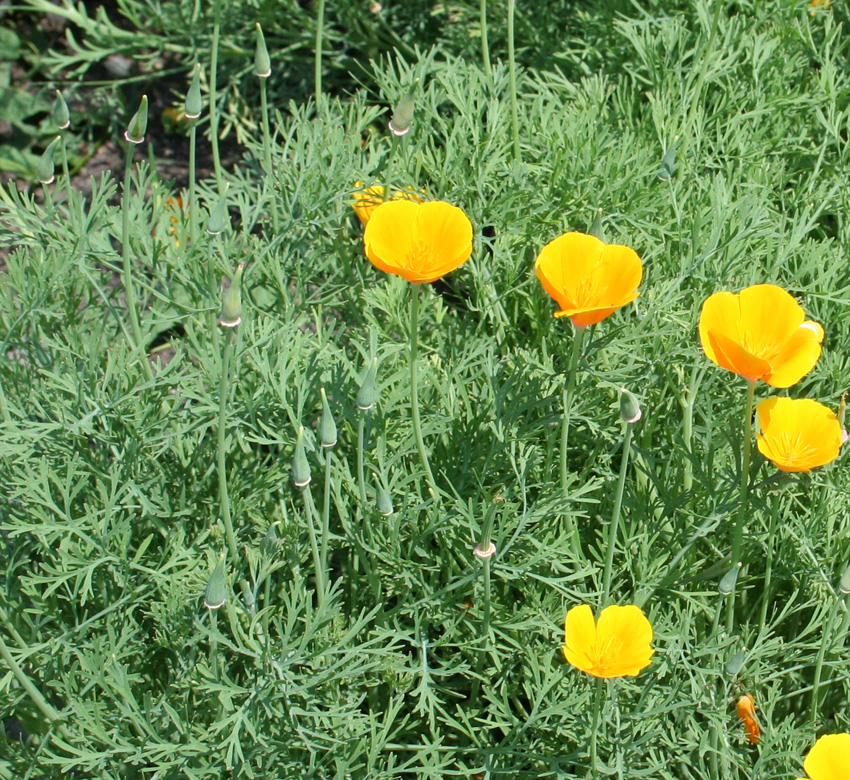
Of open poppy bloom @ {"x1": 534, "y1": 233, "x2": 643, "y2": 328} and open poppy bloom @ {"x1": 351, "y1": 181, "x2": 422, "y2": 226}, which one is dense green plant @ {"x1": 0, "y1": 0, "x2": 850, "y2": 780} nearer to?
open poppy bloom @ {"x1": 351, "y1": 181, "x2": 422, "y2": 226}

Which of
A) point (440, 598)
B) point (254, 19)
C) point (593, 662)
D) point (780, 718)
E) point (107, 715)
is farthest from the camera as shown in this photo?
point (254, 19)

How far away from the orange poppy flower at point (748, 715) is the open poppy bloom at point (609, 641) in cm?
39

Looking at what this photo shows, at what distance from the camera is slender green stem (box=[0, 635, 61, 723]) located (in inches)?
59.4

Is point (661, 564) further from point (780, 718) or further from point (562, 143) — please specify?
point (562, 143)

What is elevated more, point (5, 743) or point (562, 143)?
point (562, 143)

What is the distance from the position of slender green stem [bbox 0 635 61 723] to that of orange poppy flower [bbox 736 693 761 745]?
1.19 meters

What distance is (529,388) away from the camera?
75.3 inches

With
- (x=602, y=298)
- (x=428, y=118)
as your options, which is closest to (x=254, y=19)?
(x=428, y=118)

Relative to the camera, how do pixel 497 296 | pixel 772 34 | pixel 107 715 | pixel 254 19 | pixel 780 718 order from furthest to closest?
pixel 254 19 → pixel 772 34 → pixel 497 296 → pixel 780 718 → pixel 107 715

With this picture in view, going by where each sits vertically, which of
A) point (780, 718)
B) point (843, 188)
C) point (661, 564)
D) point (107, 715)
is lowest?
point (780, 718)

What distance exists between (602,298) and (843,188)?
3.58 feet

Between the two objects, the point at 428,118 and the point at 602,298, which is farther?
the point at 428,118

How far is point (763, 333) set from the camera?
164 cm

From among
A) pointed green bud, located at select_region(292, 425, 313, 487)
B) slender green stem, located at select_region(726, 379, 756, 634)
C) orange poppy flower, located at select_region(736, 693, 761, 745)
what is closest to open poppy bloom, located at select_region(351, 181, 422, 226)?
pointed green bud, located at select_region(292, 425, 313, 487)
